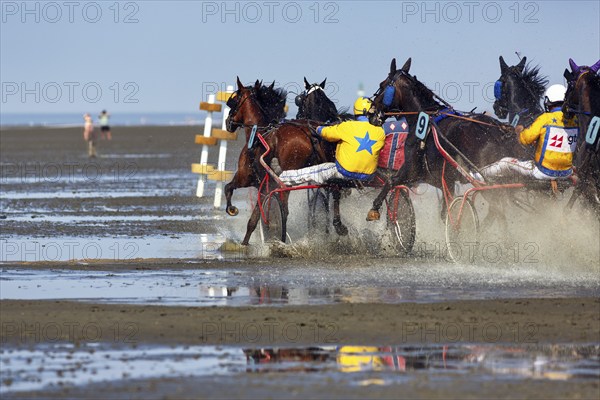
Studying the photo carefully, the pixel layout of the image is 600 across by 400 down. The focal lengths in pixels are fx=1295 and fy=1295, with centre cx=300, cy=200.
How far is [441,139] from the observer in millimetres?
15078

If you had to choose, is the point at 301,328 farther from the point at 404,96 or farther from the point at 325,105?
the point at 325,105

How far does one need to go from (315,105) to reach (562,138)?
4.67 meters

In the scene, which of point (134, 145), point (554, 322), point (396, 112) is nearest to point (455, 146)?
point (396, 112)

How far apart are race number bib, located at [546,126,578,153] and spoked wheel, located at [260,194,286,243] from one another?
383 cm

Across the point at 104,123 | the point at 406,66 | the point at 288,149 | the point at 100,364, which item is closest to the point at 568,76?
the point at 406,66

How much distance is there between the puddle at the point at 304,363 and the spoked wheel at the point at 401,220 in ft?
21.1

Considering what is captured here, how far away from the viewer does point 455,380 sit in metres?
8.01

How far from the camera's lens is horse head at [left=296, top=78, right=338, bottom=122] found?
17188mm

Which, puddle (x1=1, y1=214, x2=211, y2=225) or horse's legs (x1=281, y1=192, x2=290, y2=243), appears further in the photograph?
puddle (x1=1, y1=214, x2=211, y2=225)

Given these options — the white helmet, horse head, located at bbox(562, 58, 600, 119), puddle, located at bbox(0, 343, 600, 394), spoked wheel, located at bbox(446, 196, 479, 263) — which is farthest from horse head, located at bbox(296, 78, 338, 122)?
puddle, located at bbox(0, 343, 600, 394)

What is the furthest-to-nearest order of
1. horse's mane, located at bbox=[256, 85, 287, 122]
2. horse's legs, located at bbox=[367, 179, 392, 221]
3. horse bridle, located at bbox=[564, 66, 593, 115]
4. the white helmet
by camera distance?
horse's mane, located at bbox=[256, 85, 287, 122], horse's legs, located at bbox=[367, 179, 392, 221], the white helmet, horse bridle, located at bbox=[564, 66, 593, 115]

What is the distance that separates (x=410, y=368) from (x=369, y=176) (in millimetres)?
6980

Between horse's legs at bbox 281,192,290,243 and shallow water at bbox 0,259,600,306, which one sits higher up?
horse's legs at bbox 281,192,290,243

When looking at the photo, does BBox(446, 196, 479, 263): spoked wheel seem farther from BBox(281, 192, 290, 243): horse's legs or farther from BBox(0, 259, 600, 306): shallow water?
BBox(281, 192, 290, 243): horse's legs
